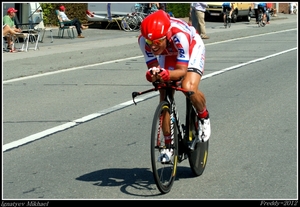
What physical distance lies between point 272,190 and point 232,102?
5.46 meters

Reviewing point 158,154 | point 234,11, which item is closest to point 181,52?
point 158,154

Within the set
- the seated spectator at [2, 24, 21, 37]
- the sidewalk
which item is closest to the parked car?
the sidewalk

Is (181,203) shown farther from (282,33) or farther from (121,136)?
(282,33)

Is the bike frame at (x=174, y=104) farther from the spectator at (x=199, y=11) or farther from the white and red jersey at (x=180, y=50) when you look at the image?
the spectator at (x=199, y=11)

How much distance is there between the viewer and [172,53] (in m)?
6.43

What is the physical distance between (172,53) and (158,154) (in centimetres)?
92

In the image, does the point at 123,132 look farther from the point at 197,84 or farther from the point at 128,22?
the point at 128,22

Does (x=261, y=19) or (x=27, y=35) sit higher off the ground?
(x=27, y=35)

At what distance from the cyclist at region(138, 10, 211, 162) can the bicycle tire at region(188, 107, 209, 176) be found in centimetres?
8

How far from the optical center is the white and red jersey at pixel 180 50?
623 cm

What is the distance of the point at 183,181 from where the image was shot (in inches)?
268

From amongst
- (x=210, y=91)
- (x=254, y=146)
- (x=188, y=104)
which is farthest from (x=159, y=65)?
(x=210, y=91)

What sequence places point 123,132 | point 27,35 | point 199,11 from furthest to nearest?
1. point 199,11
2. point 27,35
3. point 123,132

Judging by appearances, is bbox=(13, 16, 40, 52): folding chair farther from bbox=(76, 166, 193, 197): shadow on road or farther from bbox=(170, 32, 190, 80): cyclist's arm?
bbox=(170, 32, 190, 80): cyclist's arm
